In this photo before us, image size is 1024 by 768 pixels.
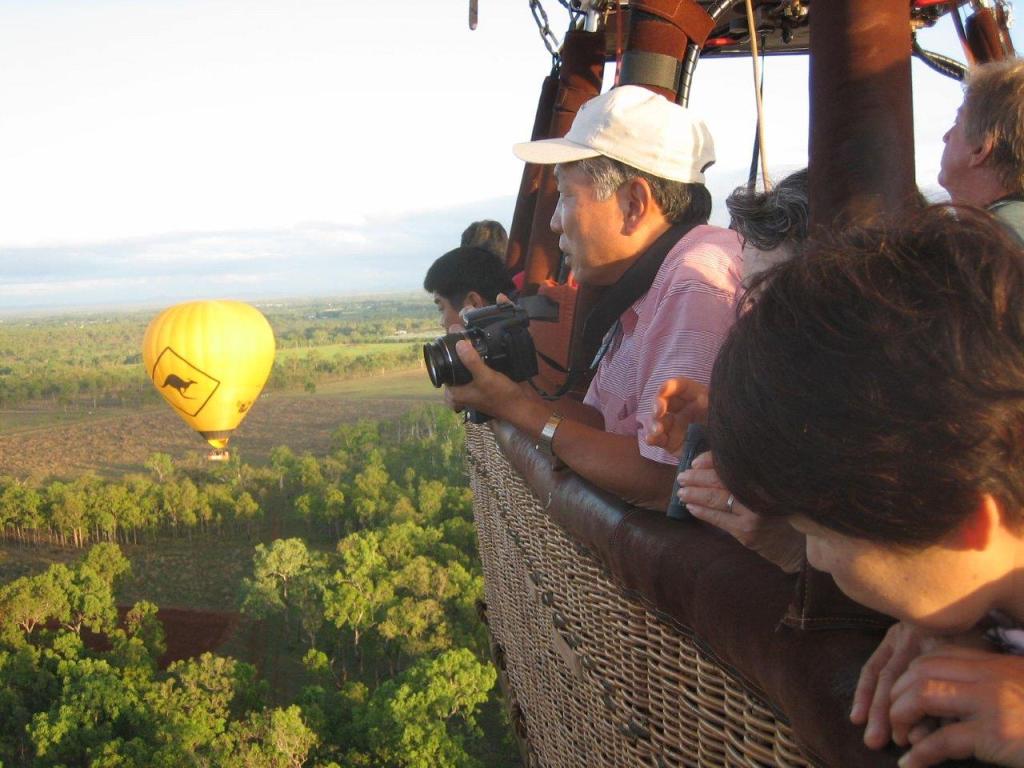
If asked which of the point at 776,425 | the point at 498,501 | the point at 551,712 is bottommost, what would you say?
the point at 551,712

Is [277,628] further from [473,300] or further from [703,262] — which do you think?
[703,262]

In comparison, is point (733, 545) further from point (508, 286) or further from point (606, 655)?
point (508, 286)

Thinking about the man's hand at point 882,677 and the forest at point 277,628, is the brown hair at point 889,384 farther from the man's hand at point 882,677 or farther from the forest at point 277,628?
the forest at point 277,628

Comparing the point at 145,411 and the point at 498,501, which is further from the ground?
the point at 498,501

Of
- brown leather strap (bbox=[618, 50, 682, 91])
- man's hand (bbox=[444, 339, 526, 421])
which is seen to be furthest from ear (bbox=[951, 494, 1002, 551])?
brown leather strap (bbox=[618, 50, 682, 91])

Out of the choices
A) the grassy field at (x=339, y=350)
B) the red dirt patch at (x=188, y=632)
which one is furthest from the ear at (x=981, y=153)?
the grassy field at (x=339, y=350)

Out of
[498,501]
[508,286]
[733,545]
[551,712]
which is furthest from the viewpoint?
[508,286]

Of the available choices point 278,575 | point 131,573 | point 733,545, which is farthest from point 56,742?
point 733,545

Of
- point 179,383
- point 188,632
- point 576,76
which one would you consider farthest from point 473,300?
point 188,632
